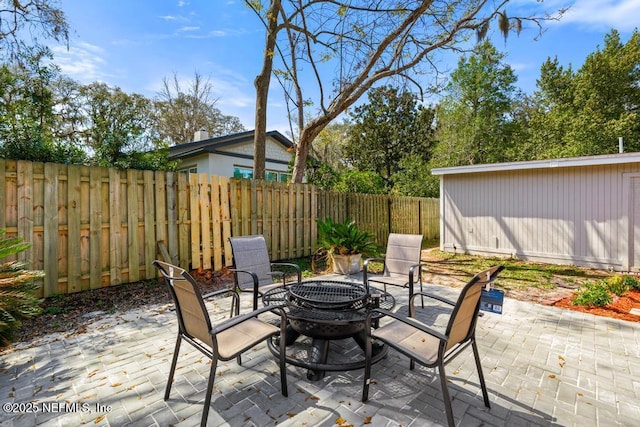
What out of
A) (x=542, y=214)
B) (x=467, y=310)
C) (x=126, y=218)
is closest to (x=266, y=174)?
(x=126, y=218)

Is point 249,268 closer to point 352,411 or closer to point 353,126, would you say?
point 352,411

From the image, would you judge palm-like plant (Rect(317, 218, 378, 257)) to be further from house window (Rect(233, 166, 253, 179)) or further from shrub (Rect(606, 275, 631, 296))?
Result: house window (Rect(233, 166, 253, 179))

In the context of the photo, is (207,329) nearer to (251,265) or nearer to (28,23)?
(251,265)

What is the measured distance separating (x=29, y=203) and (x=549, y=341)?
6330 millimetres

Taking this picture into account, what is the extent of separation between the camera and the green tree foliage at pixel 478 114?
19531 mm

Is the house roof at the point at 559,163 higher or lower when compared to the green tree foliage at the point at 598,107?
lower

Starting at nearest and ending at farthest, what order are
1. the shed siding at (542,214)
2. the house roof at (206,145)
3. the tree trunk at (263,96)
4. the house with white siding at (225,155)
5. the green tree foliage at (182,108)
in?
1. the shed siding at (542,214)
2. the tree trunk at (263,96)
3. the house roof at (206,145)
4. the house with white siding at (225,155)
5. the green tree foliage at (182,108)

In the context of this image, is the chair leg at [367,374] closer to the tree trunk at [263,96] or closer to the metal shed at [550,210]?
the tree trunk at [263,96]

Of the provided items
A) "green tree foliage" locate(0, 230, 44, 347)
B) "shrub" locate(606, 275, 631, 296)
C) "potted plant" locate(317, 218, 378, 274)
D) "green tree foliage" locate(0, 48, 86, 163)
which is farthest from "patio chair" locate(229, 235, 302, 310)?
"shrub" locate(606, 275, 631, 296)

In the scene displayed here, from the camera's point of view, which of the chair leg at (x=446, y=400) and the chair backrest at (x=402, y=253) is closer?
the chair leg at (x=446, y=400)

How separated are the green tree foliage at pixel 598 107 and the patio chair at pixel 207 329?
2076 centimetres

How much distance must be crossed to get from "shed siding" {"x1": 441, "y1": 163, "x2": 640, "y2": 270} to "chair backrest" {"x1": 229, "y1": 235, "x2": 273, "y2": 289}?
7176 mm

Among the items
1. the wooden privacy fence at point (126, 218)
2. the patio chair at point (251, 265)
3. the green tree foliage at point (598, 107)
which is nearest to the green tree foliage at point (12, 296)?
the wooden privacy fence at point (126, 218)

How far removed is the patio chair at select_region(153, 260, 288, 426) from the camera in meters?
1.87
